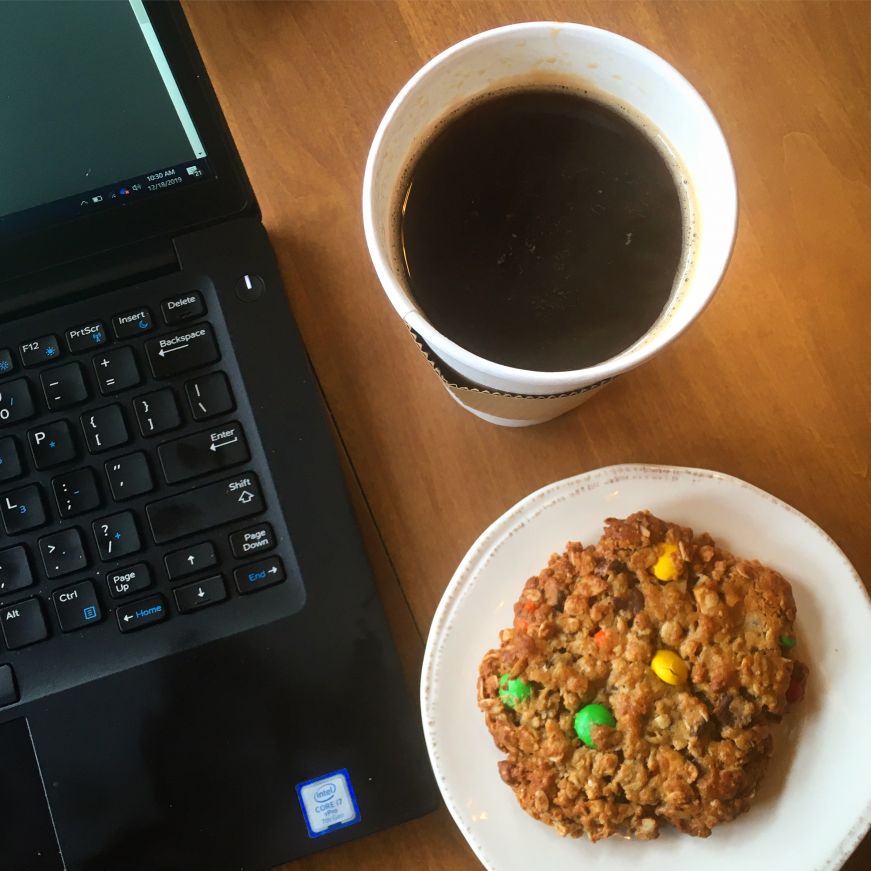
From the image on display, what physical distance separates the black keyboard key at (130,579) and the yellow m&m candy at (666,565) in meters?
0.35

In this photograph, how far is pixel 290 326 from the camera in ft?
1.96

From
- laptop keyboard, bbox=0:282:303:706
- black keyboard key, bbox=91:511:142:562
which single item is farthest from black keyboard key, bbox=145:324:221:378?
black keyboard key, bbox=91:511:142:562

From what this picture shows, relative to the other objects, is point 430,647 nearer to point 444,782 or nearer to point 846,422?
point 444,782

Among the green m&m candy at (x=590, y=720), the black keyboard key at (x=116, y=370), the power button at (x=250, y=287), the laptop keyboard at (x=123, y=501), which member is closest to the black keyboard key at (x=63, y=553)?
the laptop keyboard at (x=123, y=501)


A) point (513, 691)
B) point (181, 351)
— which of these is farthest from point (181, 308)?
point (513, 691)

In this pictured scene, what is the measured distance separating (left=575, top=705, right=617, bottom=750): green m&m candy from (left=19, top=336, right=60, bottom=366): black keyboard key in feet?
1.45

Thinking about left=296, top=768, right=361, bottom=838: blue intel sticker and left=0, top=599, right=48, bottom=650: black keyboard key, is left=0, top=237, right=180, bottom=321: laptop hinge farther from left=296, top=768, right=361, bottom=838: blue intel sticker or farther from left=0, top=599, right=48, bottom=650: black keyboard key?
left=296, top=768, right=361, bottom=838: blue intel sticker

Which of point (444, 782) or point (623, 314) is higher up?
point (623, 314)

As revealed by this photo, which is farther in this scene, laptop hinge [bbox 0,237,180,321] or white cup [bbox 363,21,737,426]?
laptop hinge [bbox 0,237,180,321]

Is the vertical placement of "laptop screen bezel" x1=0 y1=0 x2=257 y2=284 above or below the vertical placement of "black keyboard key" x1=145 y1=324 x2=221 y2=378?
above

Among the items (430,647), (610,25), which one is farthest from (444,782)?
(610,25)

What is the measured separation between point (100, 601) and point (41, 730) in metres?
0.10

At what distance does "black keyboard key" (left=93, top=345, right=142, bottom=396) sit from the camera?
0.57 metres

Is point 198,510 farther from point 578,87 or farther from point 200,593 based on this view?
point 578,87
